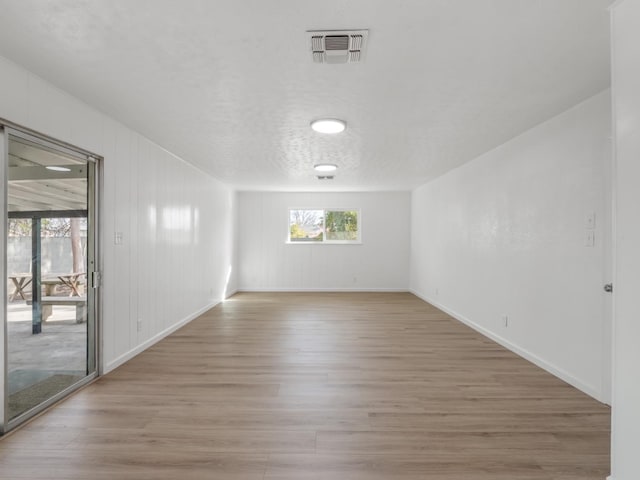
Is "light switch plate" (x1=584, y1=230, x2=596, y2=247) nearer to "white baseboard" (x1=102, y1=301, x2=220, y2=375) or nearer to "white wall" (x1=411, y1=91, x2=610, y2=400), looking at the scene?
"white wall" (x1=411, y1=91, x2=610, y2=400)

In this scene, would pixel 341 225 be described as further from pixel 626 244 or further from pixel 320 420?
pixel 626 244

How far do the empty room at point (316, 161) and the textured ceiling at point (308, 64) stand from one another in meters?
0.02

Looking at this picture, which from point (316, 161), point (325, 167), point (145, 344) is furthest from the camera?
point (325, 167)

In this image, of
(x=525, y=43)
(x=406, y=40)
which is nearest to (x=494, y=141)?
(x=525, y=43)

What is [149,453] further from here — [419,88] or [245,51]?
[419,88]

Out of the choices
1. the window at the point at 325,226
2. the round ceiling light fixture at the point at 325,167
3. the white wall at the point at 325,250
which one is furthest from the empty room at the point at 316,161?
the window at the point at 325,226

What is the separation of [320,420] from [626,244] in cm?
202

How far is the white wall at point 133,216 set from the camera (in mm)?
2463

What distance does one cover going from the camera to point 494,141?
3945 mm

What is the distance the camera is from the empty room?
5.83 ft

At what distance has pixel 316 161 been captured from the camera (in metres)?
4.95

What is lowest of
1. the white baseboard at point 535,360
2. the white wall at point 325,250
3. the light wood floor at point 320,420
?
the light wood floor at point 320,420

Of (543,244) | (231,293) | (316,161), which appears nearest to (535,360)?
(543,244)

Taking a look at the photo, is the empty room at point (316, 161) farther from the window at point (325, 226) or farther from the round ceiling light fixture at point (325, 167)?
the window at point (325, 226)
